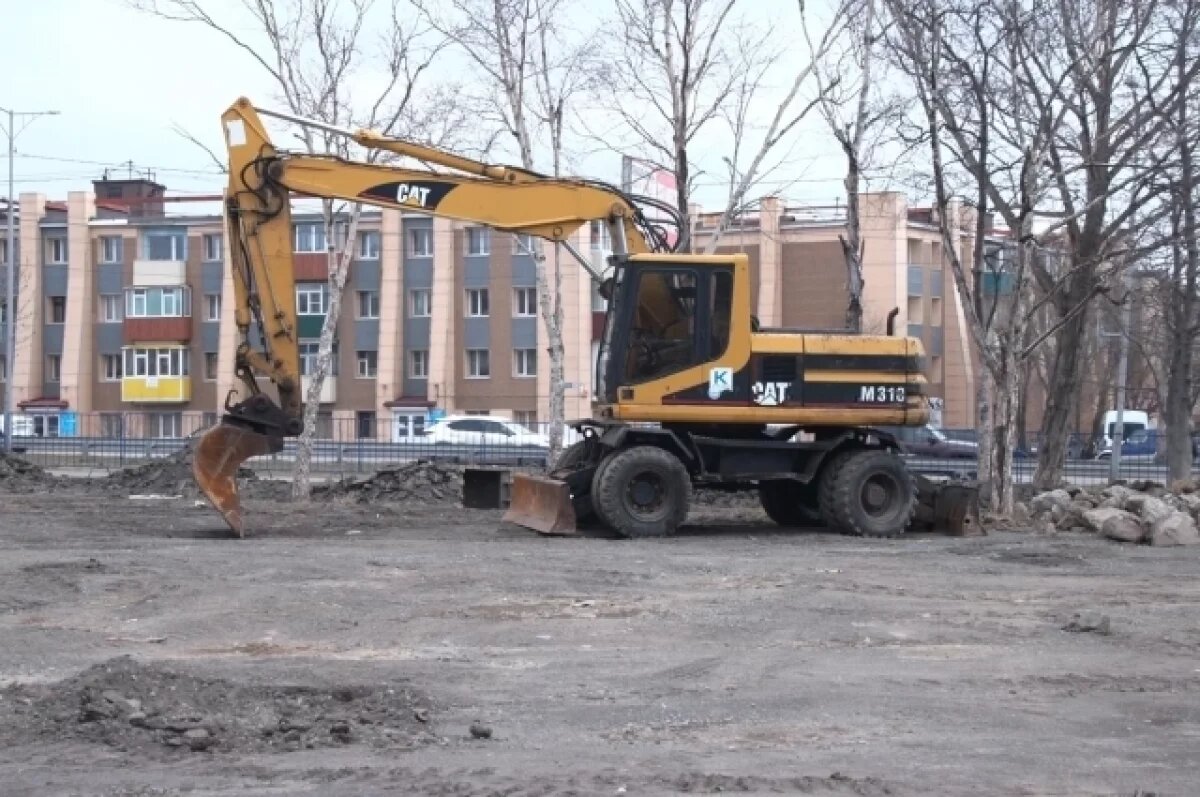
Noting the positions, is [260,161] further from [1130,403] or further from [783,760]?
[1130,403]

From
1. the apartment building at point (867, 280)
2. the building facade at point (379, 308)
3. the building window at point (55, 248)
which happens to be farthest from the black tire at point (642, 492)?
the building window at point (55, 248)

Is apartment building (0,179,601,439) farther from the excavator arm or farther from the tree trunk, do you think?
the excavator arm

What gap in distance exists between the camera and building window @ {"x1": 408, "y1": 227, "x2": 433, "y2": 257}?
65688 mm

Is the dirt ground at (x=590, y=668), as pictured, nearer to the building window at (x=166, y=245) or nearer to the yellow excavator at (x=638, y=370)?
the yellow excavator at (x=638, y=370)

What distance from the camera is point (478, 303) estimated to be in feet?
216

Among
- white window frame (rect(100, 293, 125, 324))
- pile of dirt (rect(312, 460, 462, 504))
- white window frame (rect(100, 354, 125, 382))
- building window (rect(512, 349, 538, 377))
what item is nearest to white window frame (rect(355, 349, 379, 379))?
building window (rect(512, 349, 538, 377))

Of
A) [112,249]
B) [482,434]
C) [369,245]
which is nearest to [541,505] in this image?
[482,434]

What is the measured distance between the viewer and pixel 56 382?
70.8m

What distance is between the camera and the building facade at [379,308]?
62.5m

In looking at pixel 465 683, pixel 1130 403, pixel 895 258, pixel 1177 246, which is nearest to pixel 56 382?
pixel 895 258

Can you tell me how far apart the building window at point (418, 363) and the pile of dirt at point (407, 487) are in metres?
37.8

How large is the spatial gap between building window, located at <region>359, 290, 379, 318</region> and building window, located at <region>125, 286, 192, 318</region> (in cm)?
747

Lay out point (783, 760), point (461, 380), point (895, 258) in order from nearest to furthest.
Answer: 1. point (783, 760)
2. point (895, 258)
3. point (461, 380)

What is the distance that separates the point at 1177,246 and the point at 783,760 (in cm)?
2088
